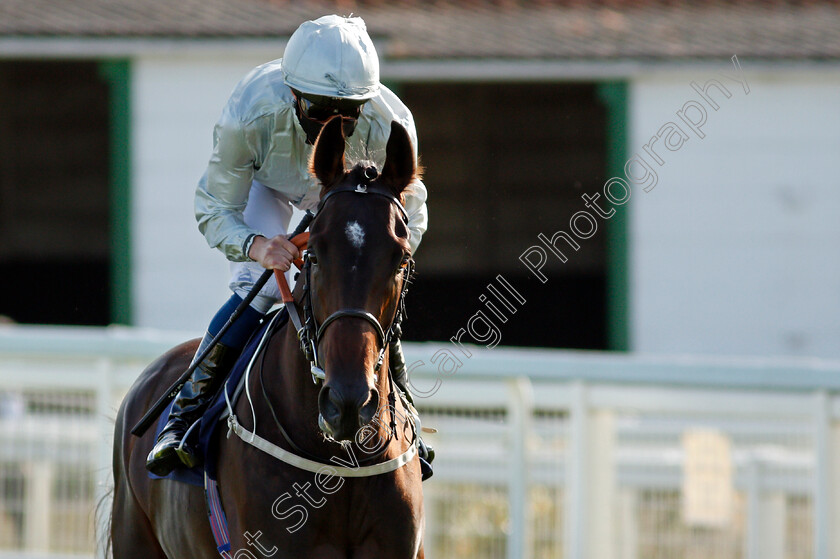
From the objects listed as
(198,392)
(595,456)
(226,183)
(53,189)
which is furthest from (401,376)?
(53,189)

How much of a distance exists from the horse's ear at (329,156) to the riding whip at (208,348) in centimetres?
18

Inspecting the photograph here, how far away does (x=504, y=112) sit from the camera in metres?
16.6

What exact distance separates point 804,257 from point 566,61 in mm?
3119

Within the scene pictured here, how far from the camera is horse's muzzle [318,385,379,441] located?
2.68 meters

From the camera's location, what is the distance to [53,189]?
1767cm

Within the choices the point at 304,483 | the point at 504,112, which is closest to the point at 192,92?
the point at 504,112

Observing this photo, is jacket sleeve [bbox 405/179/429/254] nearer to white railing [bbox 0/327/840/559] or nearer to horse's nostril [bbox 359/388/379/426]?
horse's nostril [bbox 359/388/379/426]

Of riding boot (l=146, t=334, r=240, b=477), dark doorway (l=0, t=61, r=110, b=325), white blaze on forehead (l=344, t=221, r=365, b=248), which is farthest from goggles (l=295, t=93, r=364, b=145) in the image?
dark doorway (l=0, t=61, r=110, b=325)

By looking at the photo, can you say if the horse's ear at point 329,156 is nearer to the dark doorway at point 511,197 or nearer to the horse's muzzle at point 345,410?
the horse's muzzle at point 345,410

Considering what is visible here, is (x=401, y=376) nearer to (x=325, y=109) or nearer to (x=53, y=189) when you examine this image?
(x=325, y=109)

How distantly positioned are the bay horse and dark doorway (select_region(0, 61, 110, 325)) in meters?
14.5

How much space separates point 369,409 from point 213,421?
98 cm

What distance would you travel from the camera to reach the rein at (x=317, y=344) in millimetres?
2875

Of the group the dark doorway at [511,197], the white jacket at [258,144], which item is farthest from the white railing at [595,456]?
the dark doorway at [511,197]
